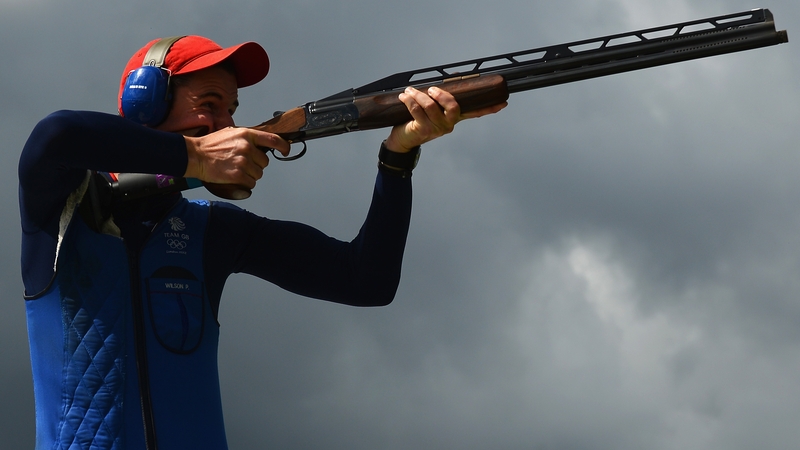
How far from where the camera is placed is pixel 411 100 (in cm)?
532

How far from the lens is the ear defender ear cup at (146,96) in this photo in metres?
5.16

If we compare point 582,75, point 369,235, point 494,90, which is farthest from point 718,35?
point 369,235

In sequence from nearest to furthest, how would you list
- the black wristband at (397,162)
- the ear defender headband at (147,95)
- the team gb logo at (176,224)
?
the team gb logo at (176,224), the ear defender headband at (147,95), the black wristband at (397,162)

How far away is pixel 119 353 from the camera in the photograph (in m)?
4.58

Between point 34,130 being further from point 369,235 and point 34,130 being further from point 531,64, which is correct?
point 531,64

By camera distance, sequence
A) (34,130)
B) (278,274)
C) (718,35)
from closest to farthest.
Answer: (34,130), (718,35), (278,274)

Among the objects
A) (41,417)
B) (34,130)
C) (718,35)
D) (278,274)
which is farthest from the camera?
(278,274)

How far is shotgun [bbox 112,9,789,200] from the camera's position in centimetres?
527

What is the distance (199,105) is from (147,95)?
31 cm

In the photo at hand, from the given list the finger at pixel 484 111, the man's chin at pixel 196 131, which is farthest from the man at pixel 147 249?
the finger at pixel 484 111

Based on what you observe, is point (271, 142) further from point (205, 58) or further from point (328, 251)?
point (328, 251)

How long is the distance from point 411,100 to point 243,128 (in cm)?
105

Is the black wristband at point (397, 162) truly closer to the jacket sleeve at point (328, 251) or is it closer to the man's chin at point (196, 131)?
the jacket sleeve at point (328, 251)

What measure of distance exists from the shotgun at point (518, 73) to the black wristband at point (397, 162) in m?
0.21
